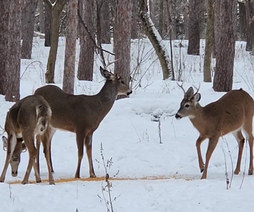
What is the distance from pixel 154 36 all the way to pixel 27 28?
1273 cm

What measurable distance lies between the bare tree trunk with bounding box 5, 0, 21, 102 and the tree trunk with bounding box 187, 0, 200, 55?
15.6 metres

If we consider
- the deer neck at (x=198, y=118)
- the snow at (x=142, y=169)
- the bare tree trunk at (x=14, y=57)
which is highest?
the bare tree trunk at (x=14, y=57)

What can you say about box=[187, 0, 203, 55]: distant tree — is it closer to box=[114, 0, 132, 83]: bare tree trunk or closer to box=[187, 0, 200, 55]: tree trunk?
box=[187, 0, 200, 55]: tree trunk

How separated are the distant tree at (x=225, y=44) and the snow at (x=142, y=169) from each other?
0.50 metres

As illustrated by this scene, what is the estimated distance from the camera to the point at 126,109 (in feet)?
A: 41.3

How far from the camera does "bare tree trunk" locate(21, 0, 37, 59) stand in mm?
27266

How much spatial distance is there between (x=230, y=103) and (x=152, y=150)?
2170mm

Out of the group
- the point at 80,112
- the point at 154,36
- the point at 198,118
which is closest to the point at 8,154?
the point at 80,112

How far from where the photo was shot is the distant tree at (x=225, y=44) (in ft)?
46.8

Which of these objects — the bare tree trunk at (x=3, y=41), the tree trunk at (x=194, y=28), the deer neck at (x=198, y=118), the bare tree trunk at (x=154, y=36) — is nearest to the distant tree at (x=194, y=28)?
the tree trunk at (x=194, y=28)

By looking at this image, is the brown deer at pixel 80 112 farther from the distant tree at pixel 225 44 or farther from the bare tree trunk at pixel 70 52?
the distant tree at pixel 225 44

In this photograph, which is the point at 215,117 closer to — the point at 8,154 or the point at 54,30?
the point at 8,154

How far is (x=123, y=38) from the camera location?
13.5 metres

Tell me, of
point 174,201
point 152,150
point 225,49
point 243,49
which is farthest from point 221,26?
point 243,49
